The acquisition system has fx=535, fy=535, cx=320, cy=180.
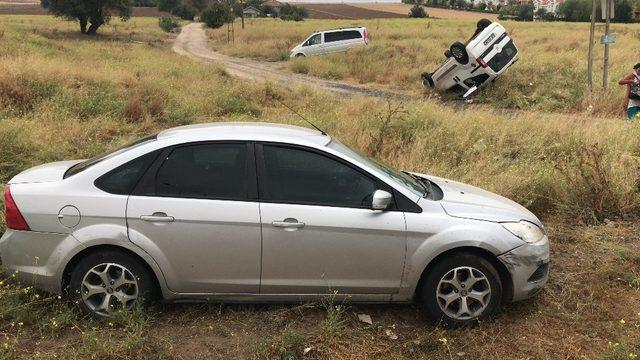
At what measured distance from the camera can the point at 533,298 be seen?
443 centimetres

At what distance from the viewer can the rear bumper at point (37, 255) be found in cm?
371

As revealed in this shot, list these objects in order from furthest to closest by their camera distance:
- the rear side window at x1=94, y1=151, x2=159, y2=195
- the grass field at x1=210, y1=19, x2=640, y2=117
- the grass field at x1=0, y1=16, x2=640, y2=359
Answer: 1. the grass field at x1=210, y1=19, x2=640, y2=117
2. the rear side window at x1=94, y1=151, x2=159, y2=195
3. the grass field at x1=0, y1=16, x2=640, y2=359

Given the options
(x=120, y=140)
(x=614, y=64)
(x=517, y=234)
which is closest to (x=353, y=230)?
(x=517, y=234)

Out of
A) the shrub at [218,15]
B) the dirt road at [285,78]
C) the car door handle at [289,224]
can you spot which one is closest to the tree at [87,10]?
the dirt road at [285,78]

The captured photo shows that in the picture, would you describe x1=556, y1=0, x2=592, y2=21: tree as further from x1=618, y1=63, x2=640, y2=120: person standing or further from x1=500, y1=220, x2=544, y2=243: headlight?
x1=500, y1=220, x2=544, y2=243: headlight

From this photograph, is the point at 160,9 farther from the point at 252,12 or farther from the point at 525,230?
the point at 525,230

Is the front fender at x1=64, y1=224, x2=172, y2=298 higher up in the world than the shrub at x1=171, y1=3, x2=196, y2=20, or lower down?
lower down

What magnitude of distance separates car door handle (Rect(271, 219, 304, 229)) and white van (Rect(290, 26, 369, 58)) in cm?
2838

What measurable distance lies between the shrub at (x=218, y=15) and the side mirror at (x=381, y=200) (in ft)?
199

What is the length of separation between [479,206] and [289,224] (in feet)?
4.84

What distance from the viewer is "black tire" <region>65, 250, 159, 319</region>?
373 cm

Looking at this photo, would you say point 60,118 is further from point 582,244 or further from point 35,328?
point 582,244

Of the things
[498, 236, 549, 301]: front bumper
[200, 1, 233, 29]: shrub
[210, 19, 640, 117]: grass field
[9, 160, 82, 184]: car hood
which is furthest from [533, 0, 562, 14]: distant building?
[9, 160, 82, 184]: car hood

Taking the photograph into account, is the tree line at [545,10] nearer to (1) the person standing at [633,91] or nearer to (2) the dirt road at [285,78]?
(2) the dirt road at [285,78]
